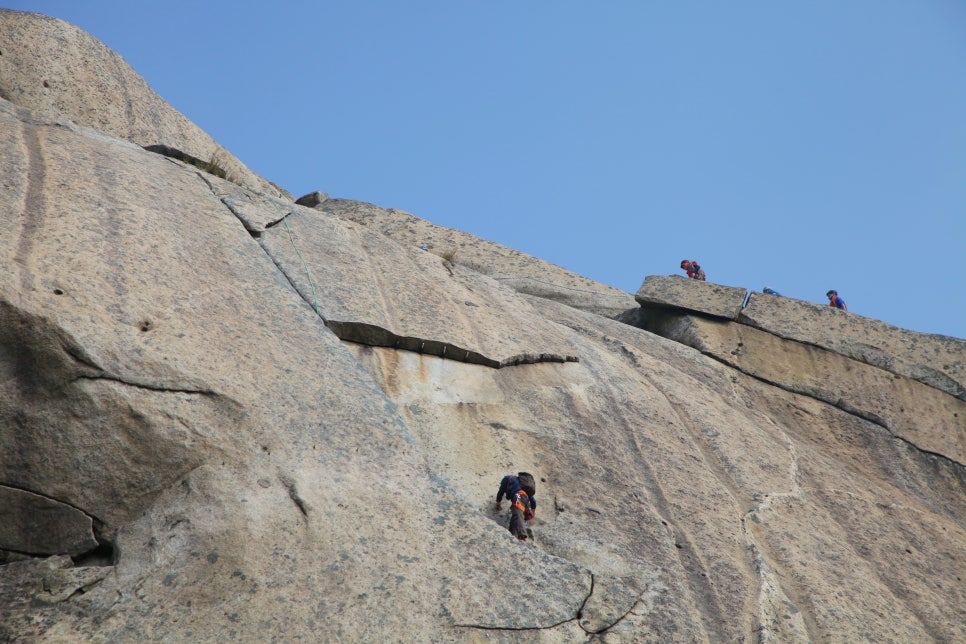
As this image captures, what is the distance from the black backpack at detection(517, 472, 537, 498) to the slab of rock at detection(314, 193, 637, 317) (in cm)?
609

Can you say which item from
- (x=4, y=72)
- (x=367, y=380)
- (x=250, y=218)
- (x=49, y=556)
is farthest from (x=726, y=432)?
(x=4, y=72)

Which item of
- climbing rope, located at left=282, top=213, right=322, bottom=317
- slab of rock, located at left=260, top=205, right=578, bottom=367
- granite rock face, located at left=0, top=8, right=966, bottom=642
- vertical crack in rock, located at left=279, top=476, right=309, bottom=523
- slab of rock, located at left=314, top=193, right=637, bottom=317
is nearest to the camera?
granite rock face, located at left=0, top=8, right=966, bottom=642

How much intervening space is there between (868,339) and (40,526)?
10447mm

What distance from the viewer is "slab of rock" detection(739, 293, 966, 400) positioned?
38.6ft

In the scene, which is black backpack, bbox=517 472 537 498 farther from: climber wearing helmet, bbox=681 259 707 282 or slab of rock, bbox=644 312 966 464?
climber wearing helmet, bbox=681 259 707 282

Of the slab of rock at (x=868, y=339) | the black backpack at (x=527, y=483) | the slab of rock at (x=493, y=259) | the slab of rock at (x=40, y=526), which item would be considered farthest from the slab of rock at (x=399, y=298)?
the slab of rock at (x=868, y=339)

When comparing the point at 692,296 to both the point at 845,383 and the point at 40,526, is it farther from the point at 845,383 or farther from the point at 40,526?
the point at 40,526

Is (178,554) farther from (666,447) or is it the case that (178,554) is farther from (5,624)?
(666,447)

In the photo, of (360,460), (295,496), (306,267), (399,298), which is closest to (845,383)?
(399,298)

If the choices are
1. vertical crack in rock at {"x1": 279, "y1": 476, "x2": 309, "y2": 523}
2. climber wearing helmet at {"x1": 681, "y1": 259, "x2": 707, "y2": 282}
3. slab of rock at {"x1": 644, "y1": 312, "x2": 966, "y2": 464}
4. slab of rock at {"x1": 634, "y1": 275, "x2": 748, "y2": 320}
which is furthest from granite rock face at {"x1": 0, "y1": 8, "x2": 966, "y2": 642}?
climber wearing helmet at {"x1": 681, "y1": 259, "x2": 707, "y2": 282}

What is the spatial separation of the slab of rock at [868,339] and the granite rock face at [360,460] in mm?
1311

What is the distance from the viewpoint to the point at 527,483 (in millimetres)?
7043

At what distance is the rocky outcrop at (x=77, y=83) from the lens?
11.1 metres

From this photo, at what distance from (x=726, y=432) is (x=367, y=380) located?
424cm
